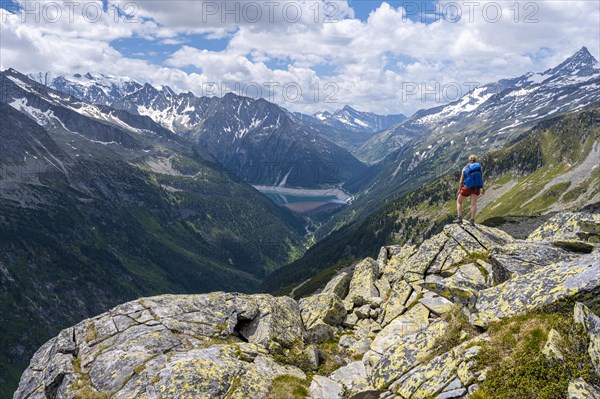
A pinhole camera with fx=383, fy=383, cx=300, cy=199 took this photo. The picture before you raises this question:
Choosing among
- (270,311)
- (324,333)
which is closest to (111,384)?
(270,311)

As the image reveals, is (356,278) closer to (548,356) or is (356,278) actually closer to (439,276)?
(439,276)

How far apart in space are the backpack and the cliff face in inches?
137

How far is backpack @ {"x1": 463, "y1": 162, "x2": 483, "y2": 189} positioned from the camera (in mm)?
29875

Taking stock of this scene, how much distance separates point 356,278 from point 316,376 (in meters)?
18.9

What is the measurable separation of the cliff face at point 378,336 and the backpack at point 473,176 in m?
3.47

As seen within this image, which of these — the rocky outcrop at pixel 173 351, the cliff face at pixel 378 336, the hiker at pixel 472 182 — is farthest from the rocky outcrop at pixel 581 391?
the hiker at pixel 472 182

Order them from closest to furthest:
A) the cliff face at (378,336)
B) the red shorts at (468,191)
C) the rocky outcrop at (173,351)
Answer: the cliff face at (378,336)
the rocky outcrop at (173,351)
the red shorts at (468,191)

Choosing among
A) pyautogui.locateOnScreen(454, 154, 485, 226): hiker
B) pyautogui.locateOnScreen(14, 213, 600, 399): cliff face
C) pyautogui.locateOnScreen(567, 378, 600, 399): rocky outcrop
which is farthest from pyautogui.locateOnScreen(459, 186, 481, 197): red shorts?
pyautogui.locateOnScreen(567, 378, 600, 399): rocky outcrop

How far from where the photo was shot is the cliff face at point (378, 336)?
49.3 feet

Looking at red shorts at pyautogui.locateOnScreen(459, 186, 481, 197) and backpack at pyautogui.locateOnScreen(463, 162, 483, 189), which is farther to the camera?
red shorts at pyautogui.locateOnScreen(459, 186, 481, 197)

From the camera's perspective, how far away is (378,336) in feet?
79.6

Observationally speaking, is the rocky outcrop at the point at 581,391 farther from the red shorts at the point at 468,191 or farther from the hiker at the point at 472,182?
the red shorts at the point at 468,191

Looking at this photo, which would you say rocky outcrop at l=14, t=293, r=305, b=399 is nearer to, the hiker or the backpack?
the hiker

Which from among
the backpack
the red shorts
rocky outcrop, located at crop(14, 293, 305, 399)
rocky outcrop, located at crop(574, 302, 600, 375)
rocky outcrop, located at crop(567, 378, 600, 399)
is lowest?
rocky outcrop, located at crop(14, 293, 305, 399)
